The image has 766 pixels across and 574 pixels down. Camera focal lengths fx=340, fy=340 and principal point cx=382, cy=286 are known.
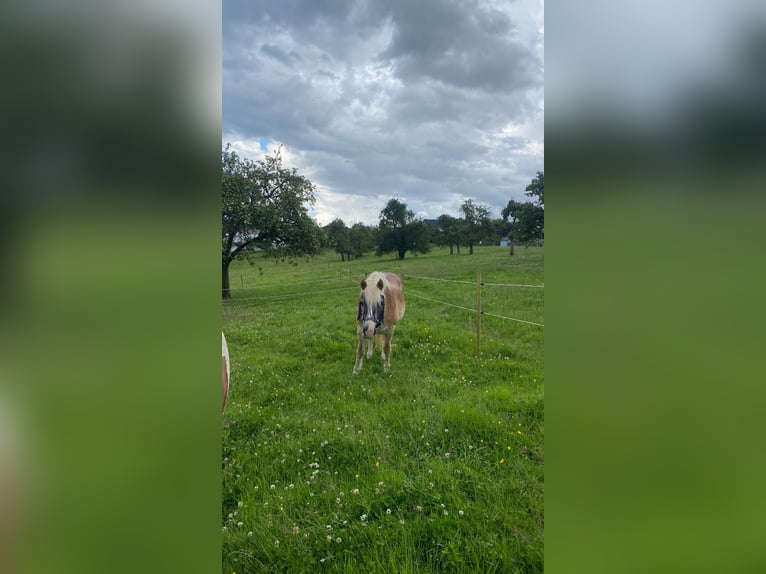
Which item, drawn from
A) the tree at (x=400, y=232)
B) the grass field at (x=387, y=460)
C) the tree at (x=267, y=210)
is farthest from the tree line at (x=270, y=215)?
the tree at (x=400, y=232)

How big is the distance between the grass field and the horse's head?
1061 millimetres

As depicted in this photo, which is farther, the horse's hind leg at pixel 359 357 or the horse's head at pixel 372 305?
the horse's hind leg at pixel 359 357

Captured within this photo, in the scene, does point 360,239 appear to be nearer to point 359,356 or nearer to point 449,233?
point 449,233

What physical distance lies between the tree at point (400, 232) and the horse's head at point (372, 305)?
42737mm

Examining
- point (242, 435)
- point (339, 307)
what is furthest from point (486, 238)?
point (242, 435)

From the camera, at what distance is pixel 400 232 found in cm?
5041

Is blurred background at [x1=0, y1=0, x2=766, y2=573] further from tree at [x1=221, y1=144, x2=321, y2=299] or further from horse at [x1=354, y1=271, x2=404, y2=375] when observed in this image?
tree at [x1=221, y1=144, x2=321, y2=299]

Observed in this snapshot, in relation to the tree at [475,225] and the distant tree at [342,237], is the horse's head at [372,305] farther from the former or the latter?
the tree at [475,225]

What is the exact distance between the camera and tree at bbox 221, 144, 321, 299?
17.5 meters

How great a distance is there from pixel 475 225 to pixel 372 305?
56.4m

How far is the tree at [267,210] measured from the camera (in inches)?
690
